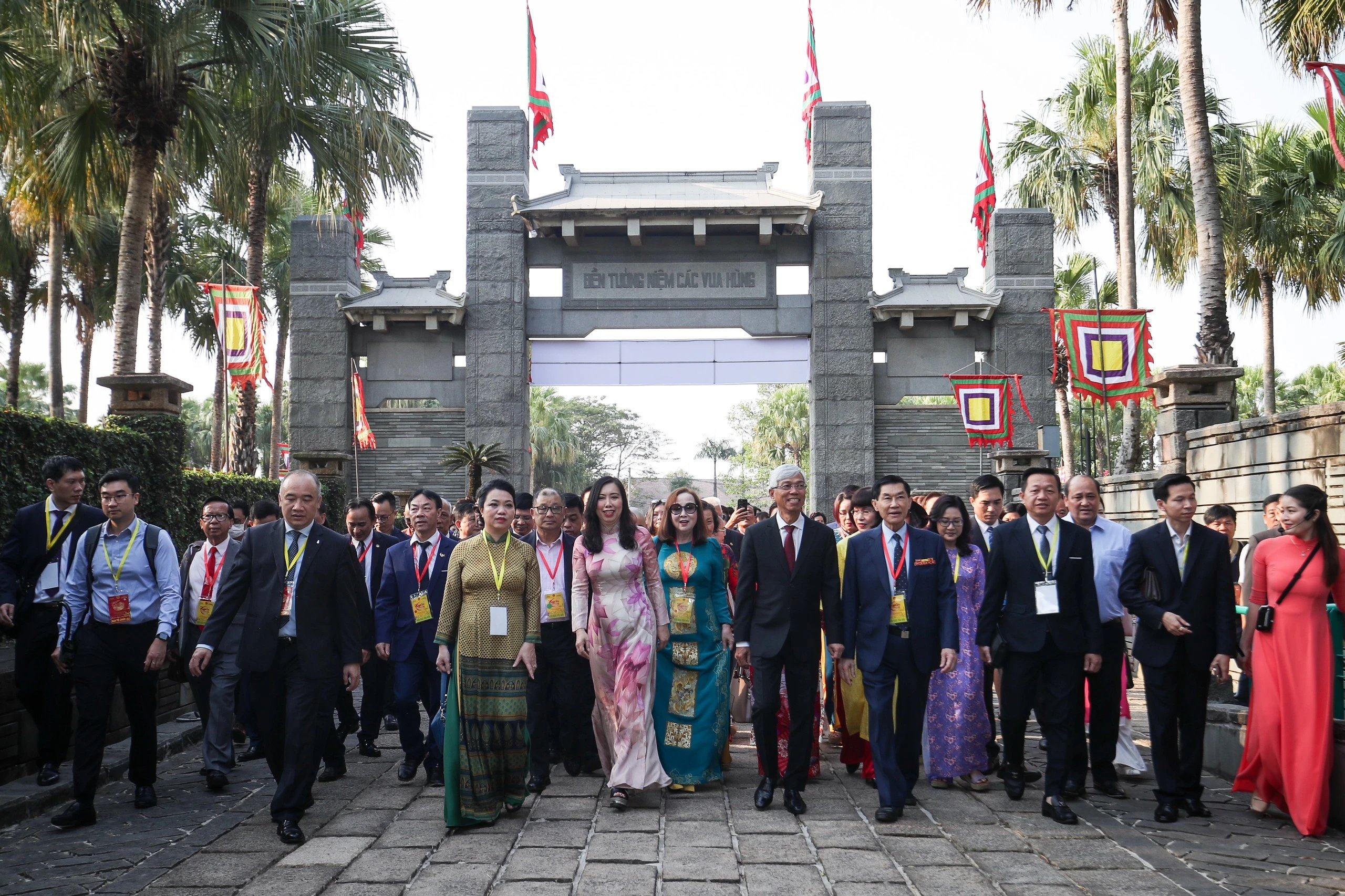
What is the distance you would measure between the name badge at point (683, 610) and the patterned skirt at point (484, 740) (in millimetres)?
1048

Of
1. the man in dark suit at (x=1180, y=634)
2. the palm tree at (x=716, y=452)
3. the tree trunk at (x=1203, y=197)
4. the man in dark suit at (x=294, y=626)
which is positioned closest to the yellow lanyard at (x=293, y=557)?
the man in dark suit at (x=294, y=626)

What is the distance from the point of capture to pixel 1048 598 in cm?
613

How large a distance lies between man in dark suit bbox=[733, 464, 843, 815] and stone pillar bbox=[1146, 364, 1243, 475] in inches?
246

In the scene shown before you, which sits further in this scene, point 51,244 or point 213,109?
point 51,244

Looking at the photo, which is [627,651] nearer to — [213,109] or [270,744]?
[270,744]

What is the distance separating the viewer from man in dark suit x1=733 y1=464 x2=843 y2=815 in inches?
246

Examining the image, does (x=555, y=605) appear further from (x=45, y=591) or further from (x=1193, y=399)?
(x=1193, y=399)

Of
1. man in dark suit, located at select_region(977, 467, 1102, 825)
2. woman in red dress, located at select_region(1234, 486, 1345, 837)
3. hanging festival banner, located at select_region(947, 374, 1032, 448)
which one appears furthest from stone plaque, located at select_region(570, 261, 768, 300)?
woman in red dress, located at select_region(1234, 486, 1345, 837)

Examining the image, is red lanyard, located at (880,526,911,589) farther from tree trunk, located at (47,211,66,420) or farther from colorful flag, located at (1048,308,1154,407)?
tree trunk, located at (47,211,66,420)

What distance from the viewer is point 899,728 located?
620 centimetres

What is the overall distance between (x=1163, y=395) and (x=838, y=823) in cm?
727

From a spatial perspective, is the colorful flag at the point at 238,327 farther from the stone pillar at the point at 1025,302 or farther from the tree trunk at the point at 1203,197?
the tree trunk at the point at 1203,197

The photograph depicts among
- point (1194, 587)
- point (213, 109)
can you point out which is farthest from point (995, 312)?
point (1194, 587)

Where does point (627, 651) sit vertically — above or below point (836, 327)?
below
